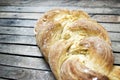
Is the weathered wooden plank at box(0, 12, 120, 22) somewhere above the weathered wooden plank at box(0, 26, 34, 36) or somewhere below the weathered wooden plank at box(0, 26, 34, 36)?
above

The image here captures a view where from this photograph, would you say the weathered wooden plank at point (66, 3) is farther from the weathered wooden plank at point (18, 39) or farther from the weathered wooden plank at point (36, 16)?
the weathered wooden plank at point (18, 39)

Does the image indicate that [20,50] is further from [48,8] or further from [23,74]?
[48,8]

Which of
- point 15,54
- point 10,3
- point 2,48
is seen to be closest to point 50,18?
point 15,54

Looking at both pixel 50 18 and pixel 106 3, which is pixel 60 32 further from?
pixel 106 3

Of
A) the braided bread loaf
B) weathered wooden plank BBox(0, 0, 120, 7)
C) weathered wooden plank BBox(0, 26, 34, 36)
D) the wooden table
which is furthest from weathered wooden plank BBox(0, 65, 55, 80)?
weathered wooden plank BBox(0, 0, 120, 7)

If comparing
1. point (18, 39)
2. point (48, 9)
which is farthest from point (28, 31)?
point (48, 9)

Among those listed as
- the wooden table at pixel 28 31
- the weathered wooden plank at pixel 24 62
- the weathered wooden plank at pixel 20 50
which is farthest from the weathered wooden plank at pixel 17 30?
the weathered wooden plank at pixel 24 62

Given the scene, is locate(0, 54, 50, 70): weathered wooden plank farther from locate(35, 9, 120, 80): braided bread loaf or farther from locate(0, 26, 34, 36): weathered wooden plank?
locate(0, 26, 34, 36): weathered wooden plank

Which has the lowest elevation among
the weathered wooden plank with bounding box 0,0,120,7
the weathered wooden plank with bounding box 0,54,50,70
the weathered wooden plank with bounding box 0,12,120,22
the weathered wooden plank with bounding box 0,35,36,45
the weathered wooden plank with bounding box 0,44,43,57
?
the weathered wooden plank with bounding box 0,54,50,70
